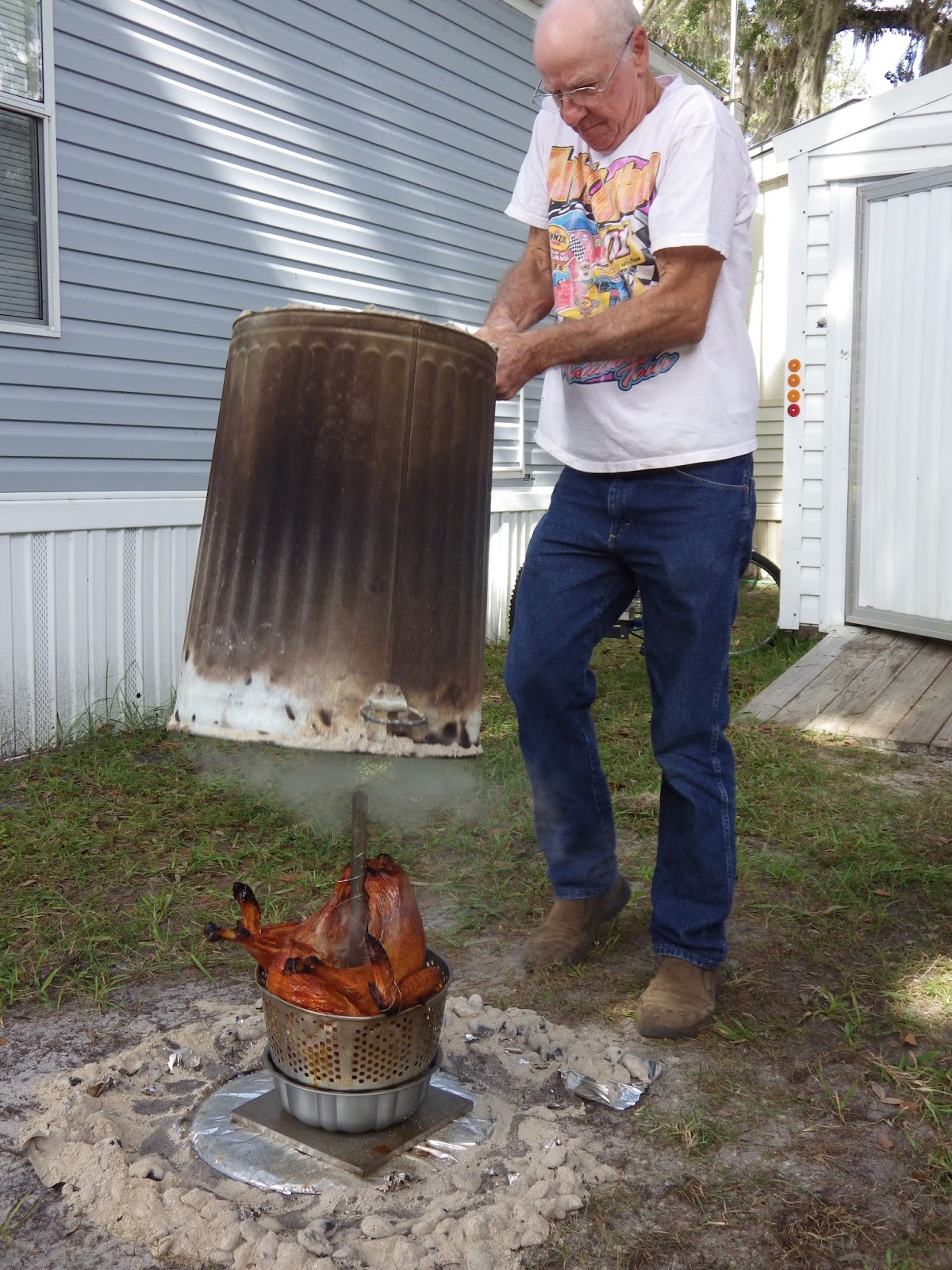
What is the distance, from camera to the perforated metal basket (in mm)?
2189

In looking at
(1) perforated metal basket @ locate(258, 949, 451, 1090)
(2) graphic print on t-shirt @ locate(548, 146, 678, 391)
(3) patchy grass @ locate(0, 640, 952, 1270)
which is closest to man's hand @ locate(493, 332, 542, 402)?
(2) graphic print on t-shirt @ locate(548, 146, 678, 391)

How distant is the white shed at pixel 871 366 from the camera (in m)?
7.04

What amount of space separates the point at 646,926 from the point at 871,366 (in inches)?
201

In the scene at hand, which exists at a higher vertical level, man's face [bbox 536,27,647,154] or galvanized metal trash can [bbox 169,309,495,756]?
man's face [bbox 536,27,647,154]

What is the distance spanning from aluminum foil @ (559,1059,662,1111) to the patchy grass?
0.03m

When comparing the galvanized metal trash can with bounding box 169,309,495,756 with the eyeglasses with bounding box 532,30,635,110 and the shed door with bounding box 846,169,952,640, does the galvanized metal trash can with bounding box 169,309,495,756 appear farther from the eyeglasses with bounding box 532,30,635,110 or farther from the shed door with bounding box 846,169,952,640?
the shed door with bounding box 846,169,952,640

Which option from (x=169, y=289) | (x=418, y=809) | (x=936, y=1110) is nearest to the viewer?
(x=936, y=1110)

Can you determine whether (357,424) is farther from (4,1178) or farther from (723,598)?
(4,1178)

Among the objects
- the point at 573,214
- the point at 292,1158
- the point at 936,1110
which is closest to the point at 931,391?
the point at 573,214

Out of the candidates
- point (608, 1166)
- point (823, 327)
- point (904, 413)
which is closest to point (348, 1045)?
point (608, 1166)

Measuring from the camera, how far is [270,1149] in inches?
89.8

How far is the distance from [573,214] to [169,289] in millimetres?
3790

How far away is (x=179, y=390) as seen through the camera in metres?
6.13

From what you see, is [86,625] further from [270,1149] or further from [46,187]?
[270,1149]
